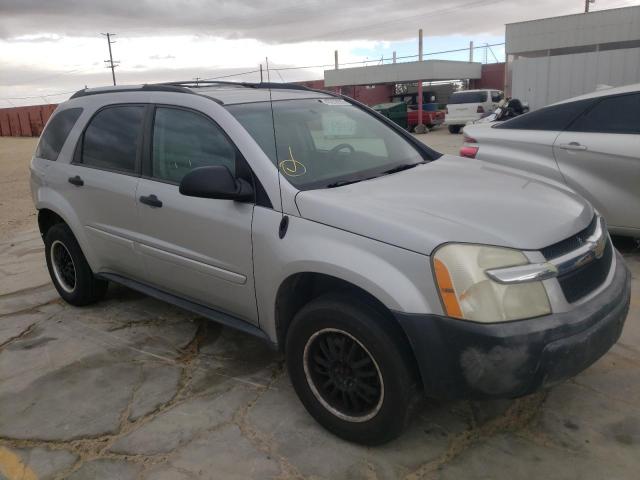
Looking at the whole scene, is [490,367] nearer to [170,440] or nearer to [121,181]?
[170,440]

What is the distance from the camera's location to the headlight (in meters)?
2.26

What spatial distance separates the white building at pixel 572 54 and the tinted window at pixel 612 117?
1066 centimetres

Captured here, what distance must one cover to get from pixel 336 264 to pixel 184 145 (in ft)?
4.82

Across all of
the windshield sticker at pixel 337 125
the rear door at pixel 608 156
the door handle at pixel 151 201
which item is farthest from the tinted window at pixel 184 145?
the rear door at pixel 608 156

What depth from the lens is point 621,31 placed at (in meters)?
20.8

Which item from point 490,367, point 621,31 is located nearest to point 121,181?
point 490,367

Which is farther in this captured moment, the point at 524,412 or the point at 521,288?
the point at 524,412

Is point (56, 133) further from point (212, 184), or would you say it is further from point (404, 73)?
point (404, 73)

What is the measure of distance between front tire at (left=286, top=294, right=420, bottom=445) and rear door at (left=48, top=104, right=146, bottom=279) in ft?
5.13

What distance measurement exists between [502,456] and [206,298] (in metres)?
1.84

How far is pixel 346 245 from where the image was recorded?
101 inches

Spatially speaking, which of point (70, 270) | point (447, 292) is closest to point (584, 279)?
point (447, 292)

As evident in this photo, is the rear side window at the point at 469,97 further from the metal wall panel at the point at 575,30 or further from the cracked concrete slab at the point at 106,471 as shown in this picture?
the cracked concrete slab at the point at 106,471

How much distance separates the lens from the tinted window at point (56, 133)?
4.43 m
